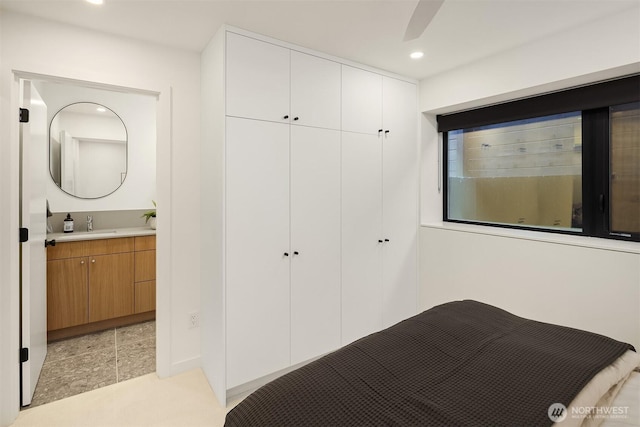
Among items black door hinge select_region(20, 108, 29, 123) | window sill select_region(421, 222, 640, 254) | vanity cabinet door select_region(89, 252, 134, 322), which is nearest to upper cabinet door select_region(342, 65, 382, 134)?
window sill select_region(421, 222, 640, 254)

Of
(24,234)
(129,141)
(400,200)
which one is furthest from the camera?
(129,141)

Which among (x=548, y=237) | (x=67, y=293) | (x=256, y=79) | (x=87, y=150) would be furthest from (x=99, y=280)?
(x=548, y=237)

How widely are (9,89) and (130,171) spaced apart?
1862mm

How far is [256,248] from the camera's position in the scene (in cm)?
225

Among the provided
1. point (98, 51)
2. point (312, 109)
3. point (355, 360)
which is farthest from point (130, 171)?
point (355, 360)

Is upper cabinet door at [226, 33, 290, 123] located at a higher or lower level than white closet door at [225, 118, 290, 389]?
higher

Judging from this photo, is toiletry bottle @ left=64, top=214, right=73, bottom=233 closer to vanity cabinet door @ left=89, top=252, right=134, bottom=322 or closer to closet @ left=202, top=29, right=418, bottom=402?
vanity cabinet door @ left=89, top=252, right=134, bottom=322

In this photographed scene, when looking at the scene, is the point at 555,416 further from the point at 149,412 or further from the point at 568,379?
the point at 149,412

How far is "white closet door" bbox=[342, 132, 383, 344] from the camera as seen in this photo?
2693mm

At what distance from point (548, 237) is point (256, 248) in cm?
214

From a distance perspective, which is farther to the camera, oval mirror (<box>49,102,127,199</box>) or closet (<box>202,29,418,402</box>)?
oval mirror (<box>49,102,127,199</box>)

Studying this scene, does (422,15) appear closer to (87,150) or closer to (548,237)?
(548,237)

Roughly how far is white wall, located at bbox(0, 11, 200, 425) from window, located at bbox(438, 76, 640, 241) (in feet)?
7.97

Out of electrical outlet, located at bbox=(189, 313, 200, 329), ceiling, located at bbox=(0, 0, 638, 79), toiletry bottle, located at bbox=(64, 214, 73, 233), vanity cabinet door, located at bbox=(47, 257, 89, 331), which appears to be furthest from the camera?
toiletry bottle, located at bbox=(64, 214, 73, 233)
